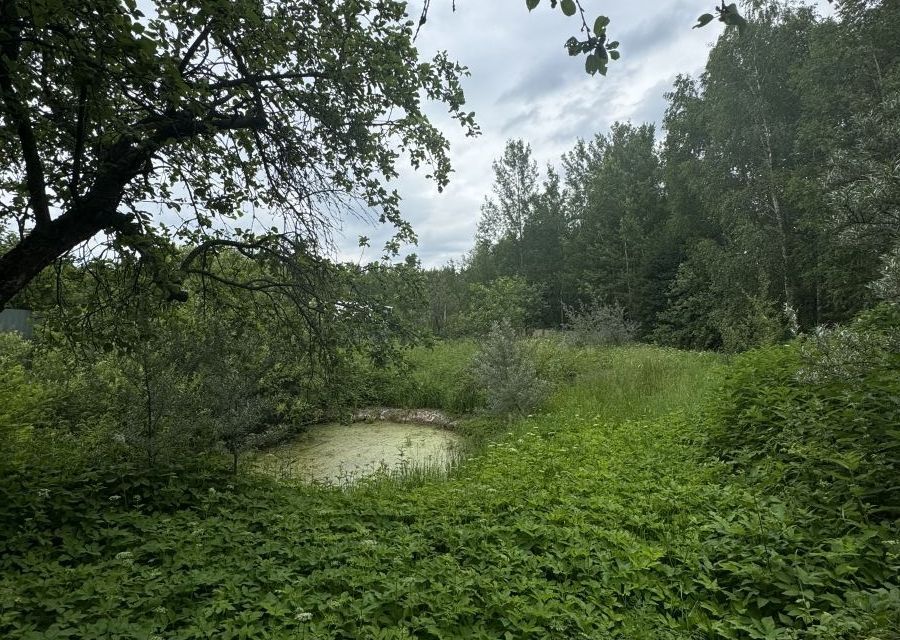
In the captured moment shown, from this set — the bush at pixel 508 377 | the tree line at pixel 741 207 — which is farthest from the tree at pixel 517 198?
the bush at pixel 508 377

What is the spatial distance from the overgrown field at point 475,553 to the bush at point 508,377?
3320 mm

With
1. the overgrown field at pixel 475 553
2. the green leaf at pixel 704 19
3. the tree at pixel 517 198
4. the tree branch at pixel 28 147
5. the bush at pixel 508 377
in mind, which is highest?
the tree at pixel 517 198

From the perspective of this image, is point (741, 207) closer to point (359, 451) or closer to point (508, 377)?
point (508, 377)

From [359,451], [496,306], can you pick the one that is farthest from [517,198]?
[359,451]

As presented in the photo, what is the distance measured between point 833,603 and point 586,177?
35.3 m

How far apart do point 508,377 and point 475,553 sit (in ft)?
19.4

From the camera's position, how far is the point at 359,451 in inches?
352

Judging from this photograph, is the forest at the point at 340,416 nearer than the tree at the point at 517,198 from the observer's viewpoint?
Yes

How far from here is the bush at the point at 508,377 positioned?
349 inches

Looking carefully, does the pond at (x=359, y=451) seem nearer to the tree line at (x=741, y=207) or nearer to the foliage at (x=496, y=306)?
the tree line at (x=741, y=207)

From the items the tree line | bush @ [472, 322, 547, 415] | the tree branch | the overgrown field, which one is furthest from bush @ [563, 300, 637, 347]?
the tree branch

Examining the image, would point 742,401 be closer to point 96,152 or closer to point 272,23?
point 272,23

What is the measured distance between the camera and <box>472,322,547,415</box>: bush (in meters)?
8.86

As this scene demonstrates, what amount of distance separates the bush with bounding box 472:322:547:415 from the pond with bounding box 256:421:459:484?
4.13 feet
